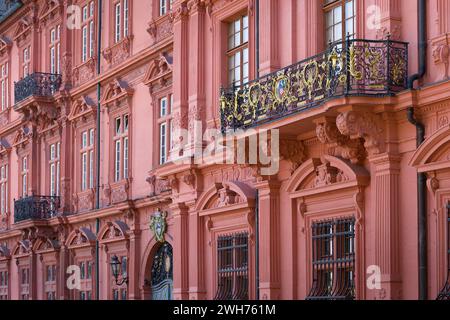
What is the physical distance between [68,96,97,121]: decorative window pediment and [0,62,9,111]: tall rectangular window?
25.3ft

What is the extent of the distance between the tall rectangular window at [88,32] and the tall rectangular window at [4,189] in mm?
7962

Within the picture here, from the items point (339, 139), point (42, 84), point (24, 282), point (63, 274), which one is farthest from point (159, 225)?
point (24, 282)

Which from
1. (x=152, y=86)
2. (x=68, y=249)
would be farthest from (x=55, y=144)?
(x=152, y=86)

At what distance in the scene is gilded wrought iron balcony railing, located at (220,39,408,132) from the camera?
18.7 meters

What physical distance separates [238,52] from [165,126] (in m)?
4.60

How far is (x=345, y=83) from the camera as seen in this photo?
61.6ft

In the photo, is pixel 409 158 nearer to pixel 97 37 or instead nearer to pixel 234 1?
pixel 234 1

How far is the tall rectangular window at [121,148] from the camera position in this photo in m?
30.6

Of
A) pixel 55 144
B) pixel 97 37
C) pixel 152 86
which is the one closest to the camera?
pixel 152 86

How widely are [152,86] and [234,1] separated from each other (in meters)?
5.38

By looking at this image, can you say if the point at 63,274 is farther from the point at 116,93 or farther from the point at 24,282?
the point at 116,93

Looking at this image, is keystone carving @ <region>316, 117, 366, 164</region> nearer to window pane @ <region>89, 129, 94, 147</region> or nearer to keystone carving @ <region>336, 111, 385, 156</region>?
keystone carving @ <region>336, 111, 385, 156</region>

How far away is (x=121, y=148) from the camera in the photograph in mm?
30922

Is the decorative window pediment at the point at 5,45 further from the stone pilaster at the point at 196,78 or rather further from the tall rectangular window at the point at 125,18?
the stone pilaster at the point at 196,78
